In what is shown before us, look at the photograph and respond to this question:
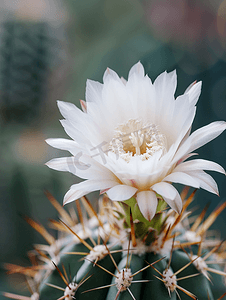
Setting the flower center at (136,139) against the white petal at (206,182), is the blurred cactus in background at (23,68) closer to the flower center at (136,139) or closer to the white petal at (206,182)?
the flower center at (136,139)

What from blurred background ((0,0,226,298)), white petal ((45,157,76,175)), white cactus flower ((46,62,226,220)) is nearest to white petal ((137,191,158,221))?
white cactus flower ((46,62,226,220))

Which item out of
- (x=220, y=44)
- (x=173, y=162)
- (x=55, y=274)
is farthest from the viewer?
(x=220, y=44)

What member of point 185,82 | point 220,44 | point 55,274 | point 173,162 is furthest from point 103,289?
point 220,44

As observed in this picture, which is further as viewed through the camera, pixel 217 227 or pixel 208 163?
pixel 217 227

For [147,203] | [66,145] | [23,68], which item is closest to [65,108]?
[66,145]

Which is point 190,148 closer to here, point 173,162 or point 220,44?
point 173,162

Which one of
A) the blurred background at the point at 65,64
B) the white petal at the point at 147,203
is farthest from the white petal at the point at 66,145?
the blurred background at the point at 65,64

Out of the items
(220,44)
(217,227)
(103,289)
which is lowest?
(217,227)
